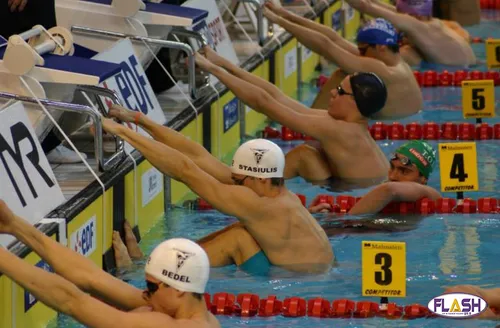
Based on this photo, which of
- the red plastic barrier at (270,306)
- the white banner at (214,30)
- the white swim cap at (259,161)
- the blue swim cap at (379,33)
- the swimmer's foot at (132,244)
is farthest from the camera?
the blue swim cap at (379,33)

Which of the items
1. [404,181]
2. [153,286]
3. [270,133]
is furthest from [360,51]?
[153,286]

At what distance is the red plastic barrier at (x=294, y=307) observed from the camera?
594cm

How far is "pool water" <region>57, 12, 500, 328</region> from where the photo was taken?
19.4ft

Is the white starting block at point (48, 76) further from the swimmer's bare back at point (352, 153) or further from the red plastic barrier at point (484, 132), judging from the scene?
the red plastic barrier at point (484, 132)

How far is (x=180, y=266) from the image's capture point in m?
4.56

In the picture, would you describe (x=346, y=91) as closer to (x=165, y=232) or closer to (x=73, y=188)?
(x=165, y=232)

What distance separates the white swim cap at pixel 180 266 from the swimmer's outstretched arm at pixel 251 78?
303cm

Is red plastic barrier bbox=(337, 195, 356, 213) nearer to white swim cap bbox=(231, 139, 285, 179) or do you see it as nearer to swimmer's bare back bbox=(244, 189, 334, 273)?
swimmer's bare back bbox=(244, 189, 334, 273)

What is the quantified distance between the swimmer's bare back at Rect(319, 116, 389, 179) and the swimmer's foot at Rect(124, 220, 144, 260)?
1.52 metres

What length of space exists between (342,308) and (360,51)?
11.9 feet

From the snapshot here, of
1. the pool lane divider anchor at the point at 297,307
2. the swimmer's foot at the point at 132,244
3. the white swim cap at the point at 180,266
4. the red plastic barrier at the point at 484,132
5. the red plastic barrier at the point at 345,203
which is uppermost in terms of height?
the white swim cap at the point at 180,266

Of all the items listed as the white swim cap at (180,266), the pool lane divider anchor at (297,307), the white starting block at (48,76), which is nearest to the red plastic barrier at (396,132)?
the white starting block at (48,76)

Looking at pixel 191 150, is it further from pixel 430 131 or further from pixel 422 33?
pixel 422 33

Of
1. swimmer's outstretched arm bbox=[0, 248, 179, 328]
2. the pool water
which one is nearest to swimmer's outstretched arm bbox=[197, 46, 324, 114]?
the pool water
